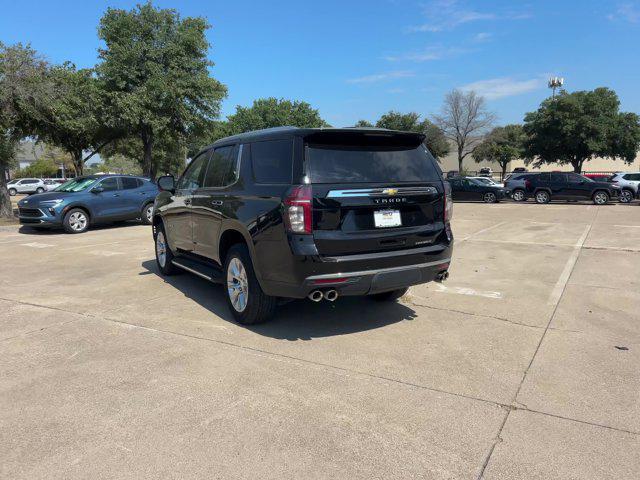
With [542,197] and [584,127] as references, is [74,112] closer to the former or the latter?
[542,197]

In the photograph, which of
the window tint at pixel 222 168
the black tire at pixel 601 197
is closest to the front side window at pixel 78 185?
the window tint at pixel 222 168

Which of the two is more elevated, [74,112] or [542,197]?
[74,112]

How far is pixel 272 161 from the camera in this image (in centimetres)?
459

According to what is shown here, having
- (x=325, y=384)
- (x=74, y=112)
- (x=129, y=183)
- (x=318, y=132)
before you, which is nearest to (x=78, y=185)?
(x=129, y=183)

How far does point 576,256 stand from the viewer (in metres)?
9.10

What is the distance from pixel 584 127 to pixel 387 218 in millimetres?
32245

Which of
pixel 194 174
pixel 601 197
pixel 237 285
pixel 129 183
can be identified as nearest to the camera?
pixel 237 285

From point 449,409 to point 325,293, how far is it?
1.43 meters

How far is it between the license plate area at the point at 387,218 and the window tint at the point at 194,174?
2713 mm

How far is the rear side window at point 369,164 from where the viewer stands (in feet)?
13.9

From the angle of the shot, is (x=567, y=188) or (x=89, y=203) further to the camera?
(x=567, y=188)

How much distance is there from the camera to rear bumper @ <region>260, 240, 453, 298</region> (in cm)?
410

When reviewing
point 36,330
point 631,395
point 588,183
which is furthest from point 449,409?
point 588,183

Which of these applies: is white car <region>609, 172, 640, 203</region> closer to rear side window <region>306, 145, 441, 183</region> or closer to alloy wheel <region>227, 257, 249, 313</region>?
rear side window <region>306, 145, 441, 183</region>
